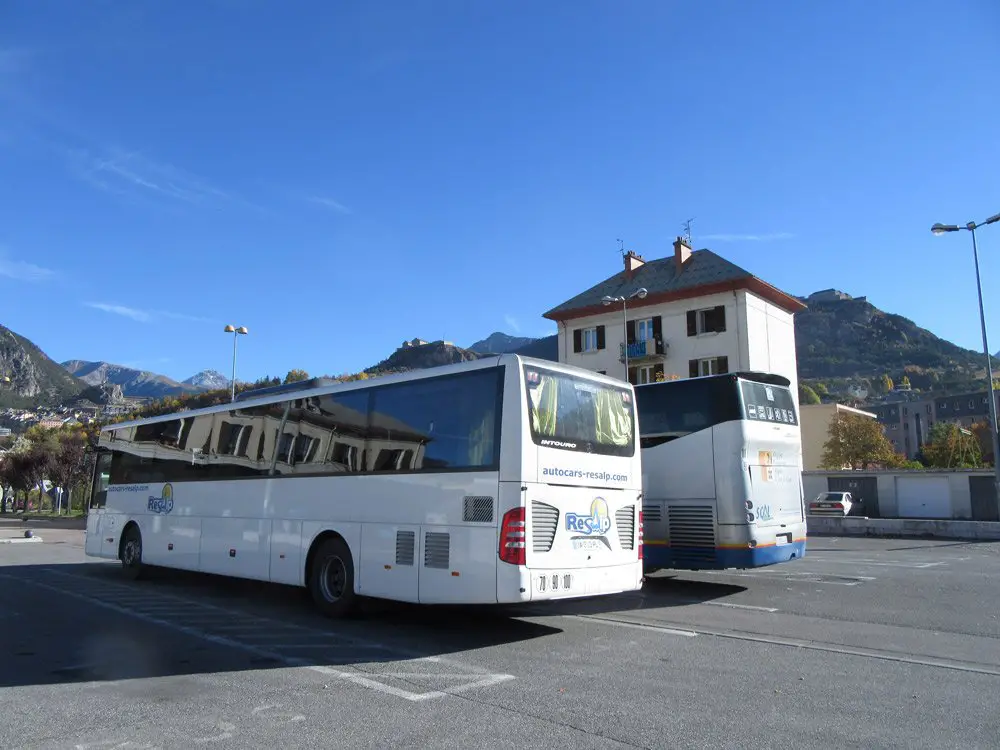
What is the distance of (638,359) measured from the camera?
4909 centimetres

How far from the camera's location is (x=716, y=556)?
11758 millimetres

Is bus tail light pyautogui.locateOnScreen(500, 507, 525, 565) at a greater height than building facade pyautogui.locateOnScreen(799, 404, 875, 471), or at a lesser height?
lesser

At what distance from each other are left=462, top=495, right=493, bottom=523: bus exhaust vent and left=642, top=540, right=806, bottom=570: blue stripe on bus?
14.8ft

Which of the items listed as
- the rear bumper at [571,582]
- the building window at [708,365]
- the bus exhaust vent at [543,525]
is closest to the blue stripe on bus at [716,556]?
the rear bumper at [571,582]

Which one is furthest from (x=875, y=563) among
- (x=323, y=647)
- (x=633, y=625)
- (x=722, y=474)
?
(x=323, y=647)

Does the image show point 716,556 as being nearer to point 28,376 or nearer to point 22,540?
point 22,540

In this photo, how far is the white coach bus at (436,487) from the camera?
315 inches

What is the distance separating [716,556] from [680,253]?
4029 centimetres

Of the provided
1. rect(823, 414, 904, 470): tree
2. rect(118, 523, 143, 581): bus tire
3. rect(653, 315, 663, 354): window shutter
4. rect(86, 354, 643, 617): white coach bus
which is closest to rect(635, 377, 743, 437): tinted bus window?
rect(86, 354, 643, 617): white coach bus

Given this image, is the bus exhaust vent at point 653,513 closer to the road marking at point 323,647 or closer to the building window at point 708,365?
the road marking at point 323,647

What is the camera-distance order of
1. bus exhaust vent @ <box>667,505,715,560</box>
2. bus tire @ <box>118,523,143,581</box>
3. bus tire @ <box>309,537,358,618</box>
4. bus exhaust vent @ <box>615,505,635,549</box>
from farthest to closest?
bus tire @ <box>118,523,143,581</box>, bus exhaust vent @ <box>667,505,715,560</box>, bus tire @ <box>309,537,358,618</box>, bus exhaust vent @ <box>615,505,635,549</box>

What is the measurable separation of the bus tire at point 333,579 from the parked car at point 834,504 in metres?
29.8

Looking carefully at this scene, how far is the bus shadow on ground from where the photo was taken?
7.07 metres

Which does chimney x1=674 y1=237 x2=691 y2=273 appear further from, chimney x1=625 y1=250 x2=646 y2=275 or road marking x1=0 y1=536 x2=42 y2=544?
road marking x1=0 y1=536 x2=42 y2=544
